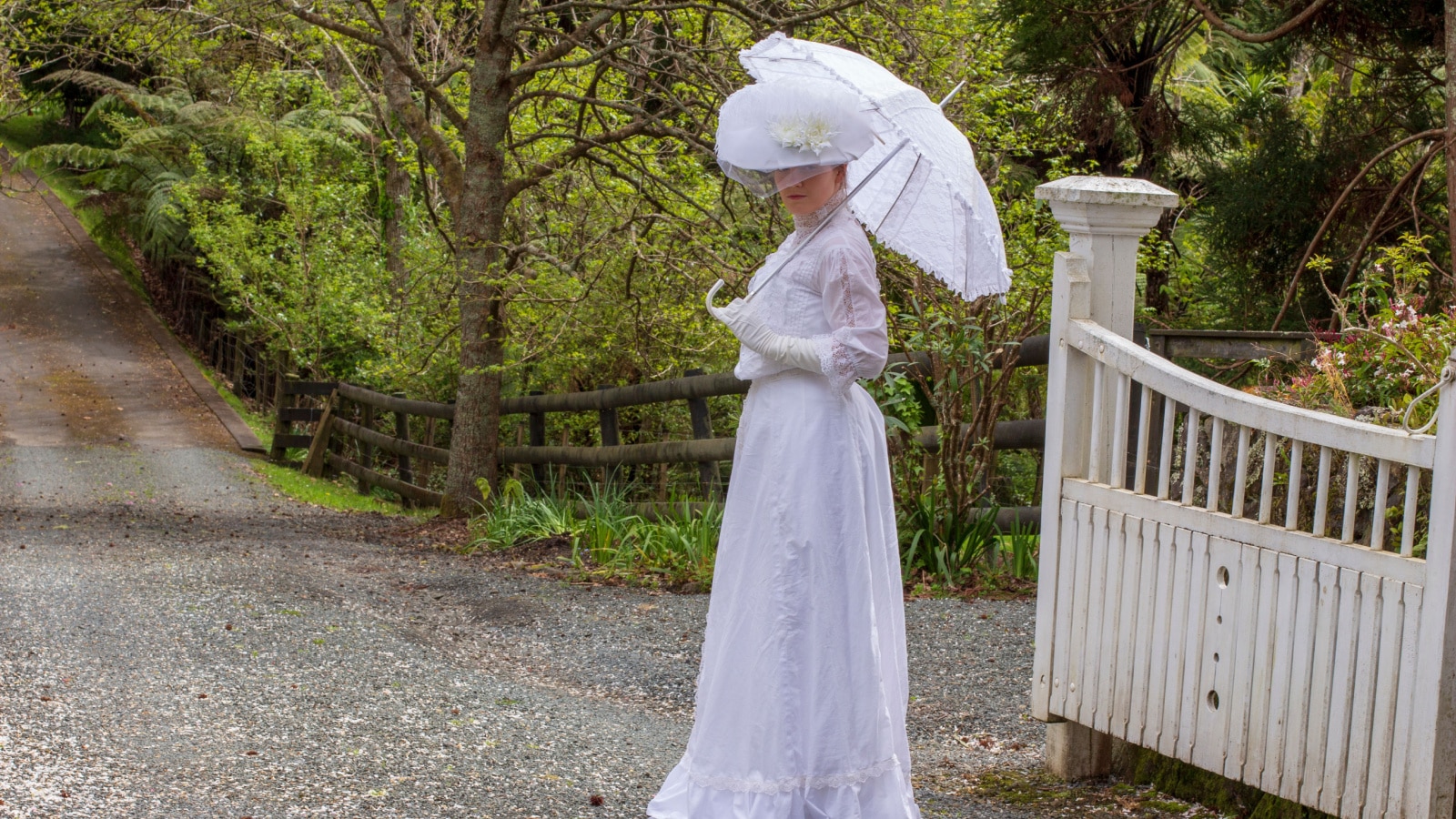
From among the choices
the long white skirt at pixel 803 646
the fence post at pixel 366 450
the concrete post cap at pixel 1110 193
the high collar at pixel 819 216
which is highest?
the concrete post cap at pixel 1110 193

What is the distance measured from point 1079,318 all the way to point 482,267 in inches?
260

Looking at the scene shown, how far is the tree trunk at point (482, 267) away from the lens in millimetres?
9211

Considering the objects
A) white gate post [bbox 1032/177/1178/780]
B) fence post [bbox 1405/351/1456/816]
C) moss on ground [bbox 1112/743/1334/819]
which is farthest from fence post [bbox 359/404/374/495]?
fence post [bbox 1405/351/1456/816]

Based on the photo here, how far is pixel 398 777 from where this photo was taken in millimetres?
3662

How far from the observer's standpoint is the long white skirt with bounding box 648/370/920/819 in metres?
3.09

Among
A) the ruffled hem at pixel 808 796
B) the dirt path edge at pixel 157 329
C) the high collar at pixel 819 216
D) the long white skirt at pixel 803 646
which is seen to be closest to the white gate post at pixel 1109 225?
the high collar at pixel 819 216

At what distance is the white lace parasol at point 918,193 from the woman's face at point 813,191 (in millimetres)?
90

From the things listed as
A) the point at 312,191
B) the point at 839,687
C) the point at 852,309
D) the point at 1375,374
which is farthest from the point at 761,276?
the point at 312,191

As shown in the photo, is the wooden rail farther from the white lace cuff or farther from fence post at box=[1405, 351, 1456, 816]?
the white lace cuff

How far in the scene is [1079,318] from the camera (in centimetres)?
360

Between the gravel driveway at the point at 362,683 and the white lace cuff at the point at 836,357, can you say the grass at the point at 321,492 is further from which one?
the white lace cuff at the point at 836,357

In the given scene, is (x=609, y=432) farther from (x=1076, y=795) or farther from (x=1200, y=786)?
(x=1200, y=786)

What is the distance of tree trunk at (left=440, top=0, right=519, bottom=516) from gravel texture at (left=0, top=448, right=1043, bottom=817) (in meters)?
2.18

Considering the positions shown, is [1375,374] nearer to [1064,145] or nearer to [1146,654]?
[1146,654]
